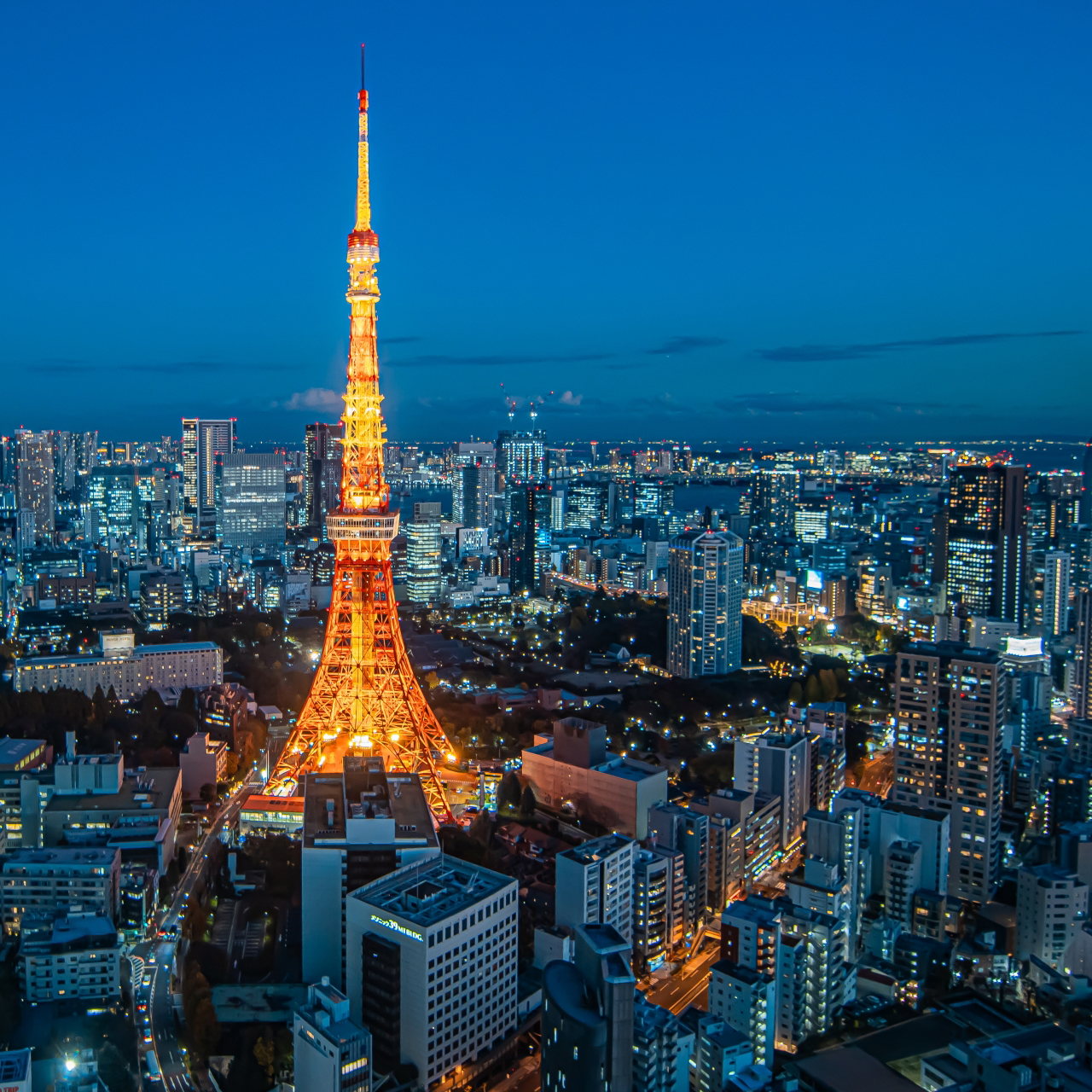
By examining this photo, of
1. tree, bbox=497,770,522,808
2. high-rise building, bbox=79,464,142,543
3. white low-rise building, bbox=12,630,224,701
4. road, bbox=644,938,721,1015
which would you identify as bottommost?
road, bbox=644,938,721,1015

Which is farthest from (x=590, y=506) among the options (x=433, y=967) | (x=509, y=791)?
(x=433, y=967)

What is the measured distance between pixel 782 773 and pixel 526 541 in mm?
16343

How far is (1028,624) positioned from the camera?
19.8 meters

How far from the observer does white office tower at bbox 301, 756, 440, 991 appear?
785 centimetres

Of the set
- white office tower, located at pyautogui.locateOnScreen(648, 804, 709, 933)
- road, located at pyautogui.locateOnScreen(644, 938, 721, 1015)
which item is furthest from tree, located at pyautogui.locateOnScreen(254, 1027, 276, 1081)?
white office tower, located at pyautogui.locateOnScreen(648, 804, 709, 933)

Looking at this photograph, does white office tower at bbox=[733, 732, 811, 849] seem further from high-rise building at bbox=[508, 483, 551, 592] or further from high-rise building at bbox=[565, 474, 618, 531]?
high-rise building at bbox=[565, 474, 618, 531]

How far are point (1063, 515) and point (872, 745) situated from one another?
12053mm

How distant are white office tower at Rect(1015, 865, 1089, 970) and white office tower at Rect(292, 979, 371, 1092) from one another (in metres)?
5.44

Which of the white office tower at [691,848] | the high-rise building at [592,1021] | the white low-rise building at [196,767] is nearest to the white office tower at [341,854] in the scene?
the white office tower at [691,848]

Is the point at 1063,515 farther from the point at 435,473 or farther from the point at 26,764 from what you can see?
the point at 435,473

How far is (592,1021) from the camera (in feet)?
16.5

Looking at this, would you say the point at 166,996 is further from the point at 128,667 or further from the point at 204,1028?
the point at 128,667

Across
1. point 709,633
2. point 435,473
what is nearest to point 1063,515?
point 709,633

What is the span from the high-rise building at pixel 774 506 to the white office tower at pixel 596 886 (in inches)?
901
